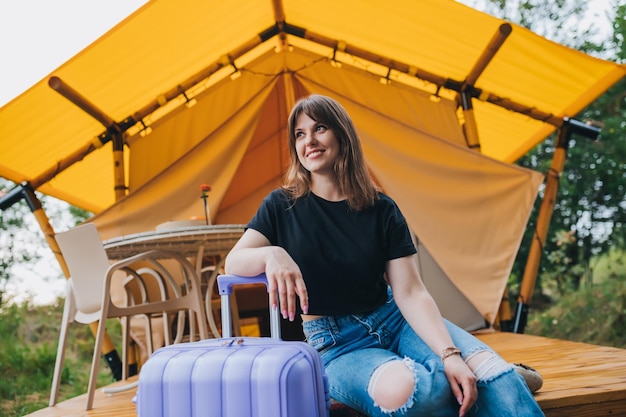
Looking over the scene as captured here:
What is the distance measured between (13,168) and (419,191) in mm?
2886

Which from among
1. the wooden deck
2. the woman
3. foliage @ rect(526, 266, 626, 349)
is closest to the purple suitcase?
the woman

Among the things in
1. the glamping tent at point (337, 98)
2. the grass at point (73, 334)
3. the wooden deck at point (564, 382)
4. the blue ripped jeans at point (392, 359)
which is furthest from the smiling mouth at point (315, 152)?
the grass at point (73, 334)

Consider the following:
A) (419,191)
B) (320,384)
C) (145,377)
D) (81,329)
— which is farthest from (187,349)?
(81,329)

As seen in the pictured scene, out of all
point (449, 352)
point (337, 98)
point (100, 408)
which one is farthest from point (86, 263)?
point (337, 98)

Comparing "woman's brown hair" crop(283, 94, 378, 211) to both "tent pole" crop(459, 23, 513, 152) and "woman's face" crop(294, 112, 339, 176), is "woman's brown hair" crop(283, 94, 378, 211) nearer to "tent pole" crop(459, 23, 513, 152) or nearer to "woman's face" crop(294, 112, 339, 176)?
"woman's face" crop(294, 112, 339, 176)

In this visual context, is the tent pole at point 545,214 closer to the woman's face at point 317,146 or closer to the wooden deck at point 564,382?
the wooden deck at point 564,382

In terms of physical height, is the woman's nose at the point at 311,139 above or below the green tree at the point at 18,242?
below

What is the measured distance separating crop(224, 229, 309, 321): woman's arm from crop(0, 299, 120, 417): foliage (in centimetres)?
314

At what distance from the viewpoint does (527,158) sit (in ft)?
25.2

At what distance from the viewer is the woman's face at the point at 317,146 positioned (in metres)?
1.69

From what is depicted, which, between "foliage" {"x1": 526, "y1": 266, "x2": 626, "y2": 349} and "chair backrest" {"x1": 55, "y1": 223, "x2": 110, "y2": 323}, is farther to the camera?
"foliage" {"x1": 526, "y1": 266, "x2": 626, "y2": 349}

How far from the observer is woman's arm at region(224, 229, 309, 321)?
4.50ft

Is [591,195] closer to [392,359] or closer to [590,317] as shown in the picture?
[590,317]

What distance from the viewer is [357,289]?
1616 mm
